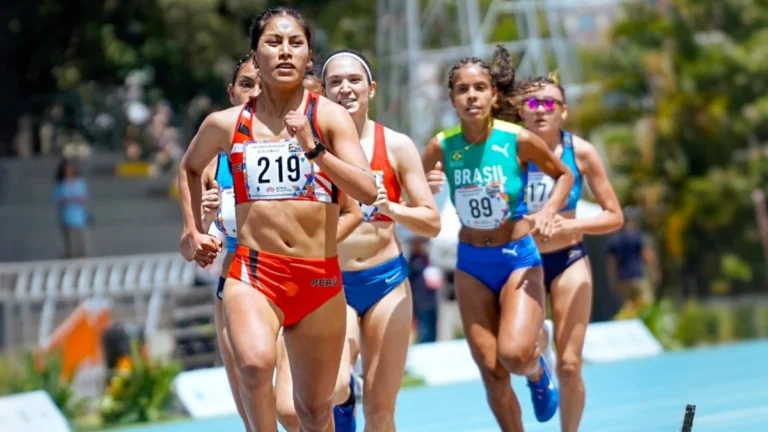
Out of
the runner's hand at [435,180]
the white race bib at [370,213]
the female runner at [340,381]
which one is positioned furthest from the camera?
the runner's hand at [435,180]

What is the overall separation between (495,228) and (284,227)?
2667 mm

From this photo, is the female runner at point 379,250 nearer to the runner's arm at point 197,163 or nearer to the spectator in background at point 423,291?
the runner's arm at point 197,163

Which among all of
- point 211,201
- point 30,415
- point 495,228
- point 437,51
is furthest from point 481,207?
point 437,51

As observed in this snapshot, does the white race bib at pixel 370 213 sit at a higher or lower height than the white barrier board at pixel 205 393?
higher

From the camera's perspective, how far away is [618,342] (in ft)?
66.8

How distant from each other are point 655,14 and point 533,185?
80.3ft

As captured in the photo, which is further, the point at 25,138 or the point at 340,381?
the point at 25,138

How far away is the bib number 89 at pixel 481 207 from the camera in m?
9.25

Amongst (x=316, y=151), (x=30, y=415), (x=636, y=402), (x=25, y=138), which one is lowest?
(x=636, y=402)

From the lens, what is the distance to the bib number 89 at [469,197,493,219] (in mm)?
9250

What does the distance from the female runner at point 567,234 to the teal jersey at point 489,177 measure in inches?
19.7

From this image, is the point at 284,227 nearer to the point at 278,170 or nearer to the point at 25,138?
the point at 278,170

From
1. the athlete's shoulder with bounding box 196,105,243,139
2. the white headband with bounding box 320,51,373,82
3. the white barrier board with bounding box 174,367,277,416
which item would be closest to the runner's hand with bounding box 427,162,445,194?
the white headband with bounding box 320,51,373,82

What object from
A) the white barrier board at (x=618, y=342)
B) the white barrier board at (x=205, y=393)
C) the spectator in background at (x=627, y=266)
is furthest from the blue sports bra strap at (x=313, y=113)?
the spectator in background at (x=627, y=266)
